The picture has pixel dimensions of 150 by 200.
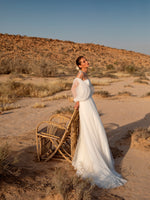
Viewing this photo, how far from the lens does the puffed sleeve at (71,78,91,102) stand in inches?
132

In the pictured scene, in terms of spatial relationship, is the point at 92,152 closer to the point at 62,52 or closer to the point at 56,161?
the point at 56,161

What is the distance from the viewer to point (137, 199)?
285 cm

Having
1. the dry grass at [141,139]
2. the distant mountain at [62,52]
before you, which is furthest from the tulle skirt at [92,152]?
the distant mountain at [62,52]

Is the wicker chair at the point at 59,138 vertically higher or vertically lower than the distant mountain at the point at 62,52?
lower

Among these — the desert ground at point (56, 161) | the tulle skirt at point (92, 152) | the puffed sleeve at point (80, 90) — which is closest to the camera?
the desert ground at point (56, 161)

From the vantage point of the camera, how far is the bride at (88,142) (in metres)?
3.27

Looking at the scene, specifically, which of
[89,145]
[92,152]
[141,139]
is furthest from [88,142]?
[141,139]

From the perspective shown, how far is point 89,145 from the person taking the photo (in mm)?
3354

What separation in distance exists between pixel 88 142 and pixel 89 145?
1.9 inches

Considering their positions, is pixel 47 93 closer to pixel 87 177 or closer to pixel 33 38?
pixel 87 177

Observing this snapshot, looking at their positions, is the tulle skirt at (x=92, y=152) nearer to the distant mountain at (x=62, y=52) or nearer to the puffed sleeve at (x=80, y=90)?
the puffed sleeve at (x=80, y=90)

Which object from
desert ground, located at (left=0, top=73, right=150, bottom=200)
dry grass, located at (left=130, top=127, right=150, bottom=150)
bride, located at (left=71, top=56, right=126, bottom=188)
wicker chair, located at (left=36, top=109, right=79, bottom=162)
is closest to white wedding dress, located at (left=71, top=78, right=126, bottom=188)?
bride, located at (left=71, top=56, right=126, bottom=188)

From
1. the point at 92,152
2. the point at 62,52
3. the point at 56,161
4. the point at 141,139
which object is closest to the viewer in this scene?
the point at 92,152

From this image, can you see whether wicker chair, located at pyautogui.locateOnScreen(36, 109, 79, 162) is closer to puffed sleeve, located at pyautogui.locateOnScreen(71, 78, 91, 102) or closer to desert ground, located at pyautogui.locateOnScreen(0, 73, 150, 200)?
desert ground, located at pyautogui.locateOnScreen(0, 73, 150, 200)
